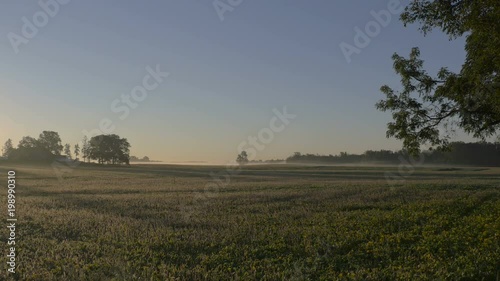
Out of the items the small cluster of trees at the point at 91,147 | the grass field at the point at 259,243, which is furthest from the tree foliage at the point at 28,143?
the grass field at the point at 259,243

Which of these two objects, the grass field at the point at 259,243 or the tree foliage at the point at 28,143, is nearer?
the grass field at the point at 259,243

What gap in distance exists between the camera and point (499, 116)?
73.2ft

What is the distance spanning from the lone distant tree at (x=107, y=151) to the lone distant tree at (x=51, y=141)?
11.8m

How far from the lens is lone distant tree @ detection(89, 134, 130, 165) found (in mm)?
158250

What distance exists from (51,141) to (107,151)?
21.7m

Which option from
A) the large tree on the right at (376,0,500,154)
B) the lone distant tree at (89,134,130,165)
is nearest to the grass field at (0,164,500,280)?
the large tree on the right at (376,0,500,154)

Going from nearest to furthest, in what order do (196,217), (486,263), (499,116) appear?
(486,263) < (196,217) < (499,116)

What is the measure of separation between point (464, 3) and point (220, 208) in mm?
16613

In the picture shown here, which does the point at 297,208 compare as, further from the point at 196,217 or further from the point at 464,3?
the point at 464,3

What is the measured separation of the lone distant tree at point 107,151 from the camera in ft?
519

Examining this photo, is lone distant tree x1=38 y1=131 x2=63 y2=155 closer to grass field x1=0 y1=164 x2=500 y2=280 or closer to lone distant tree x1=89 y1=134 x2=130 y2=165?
lone distant tree x1=89 y1=134 x2=130 y2=165

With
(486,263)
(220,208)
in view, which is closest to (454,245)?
(486,263)

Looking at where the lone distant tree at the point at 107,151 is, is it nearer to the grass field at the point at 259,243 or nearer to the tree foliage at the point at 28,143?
the tree foliage at the point at 28,143

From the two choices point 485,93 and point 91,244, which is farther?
point 485,93
